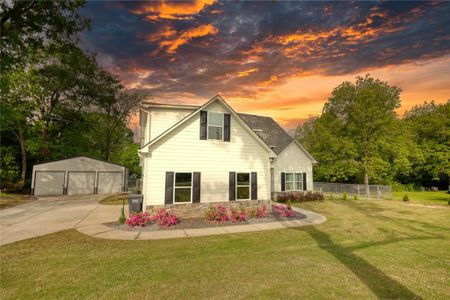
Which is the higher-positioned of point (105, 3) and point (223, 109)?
point (105, 3)

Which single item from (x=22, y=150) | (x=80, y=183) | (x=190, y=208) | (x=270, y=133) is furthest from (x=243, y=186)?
(x=22, y=150)

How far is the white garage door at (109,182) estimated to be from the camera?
27359 mm

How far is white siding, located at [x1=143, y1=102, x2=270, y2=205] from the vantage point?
12047 mm

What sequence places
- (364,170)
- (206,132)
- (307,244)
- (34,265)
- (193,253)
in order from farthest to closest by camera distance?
(364,170), (206,132), (307,244), (193,253), (34,265)

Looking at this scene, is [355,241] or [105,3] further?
[105,3]

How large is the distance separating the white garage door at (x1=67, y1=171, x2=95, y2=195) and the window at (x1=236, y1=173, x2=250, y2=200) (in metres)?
21.4

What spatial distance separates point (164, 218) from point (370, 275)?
8.92 metres

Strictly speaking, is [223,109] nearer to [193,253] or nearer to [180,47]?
[180,47]

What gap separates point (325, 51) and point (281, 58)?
10.2 feet

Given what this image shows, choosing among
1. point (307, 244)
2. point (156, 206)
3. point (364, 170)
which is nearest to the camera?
point (307, 244)

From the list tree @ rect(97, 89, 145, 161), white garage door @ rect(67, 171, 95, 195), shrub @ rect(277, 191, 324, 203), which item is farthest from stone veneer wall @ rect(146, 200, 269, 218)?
tree @ rect(97, 89, 145, 161)

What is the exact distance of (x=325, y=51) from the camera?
52.0 ft

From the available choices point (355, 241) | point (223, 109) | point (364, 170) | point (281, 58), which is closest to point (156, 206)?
point (223, 109)

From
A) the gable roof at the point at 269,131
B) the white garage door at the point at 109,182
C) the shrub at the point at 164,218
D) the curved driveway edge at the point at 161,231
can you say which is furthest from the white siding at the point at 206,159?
the white garage door at the point at 109,182
